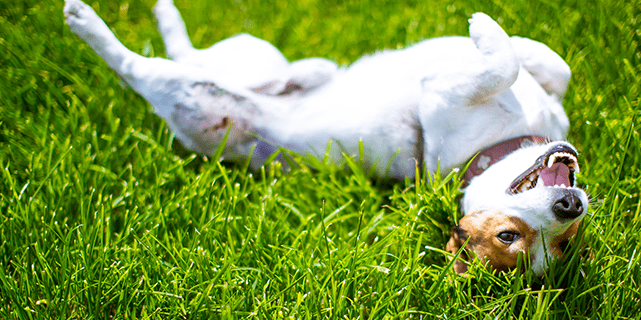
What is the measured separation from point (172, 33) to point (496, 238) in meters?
1.96

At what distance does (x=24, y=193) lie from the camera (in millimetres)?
1876

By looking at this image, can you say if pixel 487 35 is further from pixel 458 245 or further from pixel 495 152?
pixel 458 245

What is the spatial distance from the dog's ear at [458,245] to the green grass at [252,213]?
0.20ft

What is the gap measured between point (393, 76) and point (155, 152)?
119cm

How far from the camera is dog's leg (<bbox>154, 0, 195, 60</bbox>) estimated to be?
250 cm

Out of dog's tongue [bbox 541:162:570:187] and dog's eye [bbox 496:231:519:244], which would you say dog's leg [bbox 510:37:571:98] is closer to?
dog's tongue [bbox 541:162:570:187]

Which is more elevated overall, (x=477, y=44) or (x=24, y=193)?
(x=477, y=44)

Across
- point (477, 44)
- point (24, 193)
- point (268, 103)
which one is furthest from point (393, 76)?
point (24, 193)

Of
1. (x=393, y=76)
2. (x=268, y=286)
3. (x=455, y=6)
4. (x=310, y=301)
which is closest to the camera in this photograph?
(x=310, y=301)

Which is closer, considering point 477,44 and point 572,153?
point 572,153

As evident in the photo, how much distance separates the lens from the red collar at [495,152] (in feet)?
5.95

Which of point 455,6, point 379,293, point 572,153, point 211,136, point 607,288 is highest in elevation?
point 455,6

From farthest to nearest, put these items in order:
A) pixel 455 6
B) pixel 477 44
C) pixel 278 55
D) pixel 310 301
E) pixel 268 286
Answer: pixel 455 6 → pixel 278 55 → pixel 477 44 → pixel 268 286 → pixel 310 301

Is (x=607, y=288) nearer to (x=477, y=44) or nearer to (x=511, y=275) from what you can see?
(x=511, y=275)
